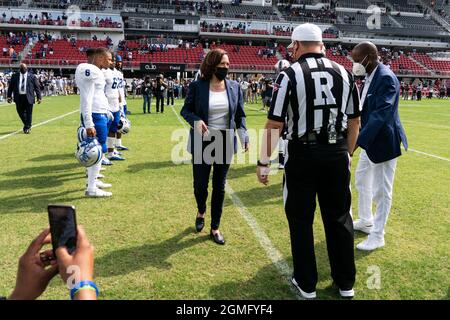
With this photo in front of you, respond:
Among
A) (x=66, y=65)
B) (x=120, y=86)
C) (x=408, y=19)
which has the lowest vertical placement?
(x=120, y=86)

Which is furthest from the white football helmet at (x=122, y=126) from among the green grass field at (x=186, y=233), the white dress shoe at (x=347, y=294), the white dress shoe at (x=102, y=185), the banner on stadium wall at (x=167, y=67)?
the banner on stadium wall at (x=167, y=67)

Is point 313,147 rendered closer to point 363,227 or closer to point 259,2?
point 363,227

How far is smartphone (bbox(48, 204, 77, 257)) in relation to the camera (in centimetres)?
146

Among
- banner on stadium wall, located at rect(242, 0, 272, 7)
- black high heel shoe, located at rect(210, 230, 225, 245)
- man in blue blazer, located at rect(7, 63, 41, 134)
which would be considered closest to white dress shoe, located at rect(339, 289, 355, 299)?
black high heel shoe, located at rect(210, 230, 225, 245)

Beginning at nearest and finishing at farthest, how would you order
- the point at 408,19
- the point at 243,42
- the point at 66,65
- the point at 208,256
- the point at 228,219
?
the point at 208,256 → the point at 228,219 → the point at 66,65 → the point at 243,42 → the point at 408,19

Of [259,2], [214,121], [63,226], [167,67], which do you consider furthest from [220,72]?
[259,2]

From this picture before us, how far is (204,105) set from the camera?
14.2 ft

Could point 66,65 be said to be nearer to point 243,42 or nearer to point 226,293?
point 243,42

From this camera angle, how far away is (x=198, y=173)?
14.8 feet

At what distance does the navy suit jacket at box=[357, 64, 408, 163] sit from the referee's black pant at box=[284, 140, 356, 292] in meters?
0.92

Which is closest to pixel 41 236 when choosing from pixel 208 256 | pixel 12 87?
pixel 208 256

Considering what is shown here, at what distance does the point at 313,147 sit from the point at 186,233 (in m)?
2.19

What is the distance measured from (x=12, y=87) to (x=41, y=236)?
12357 mm

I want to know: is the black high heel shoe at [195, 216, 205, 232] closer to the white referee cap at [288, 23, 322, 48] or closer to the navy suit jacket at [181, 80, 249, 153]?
the navy suit jacket at [181, 80, 249, 153]
